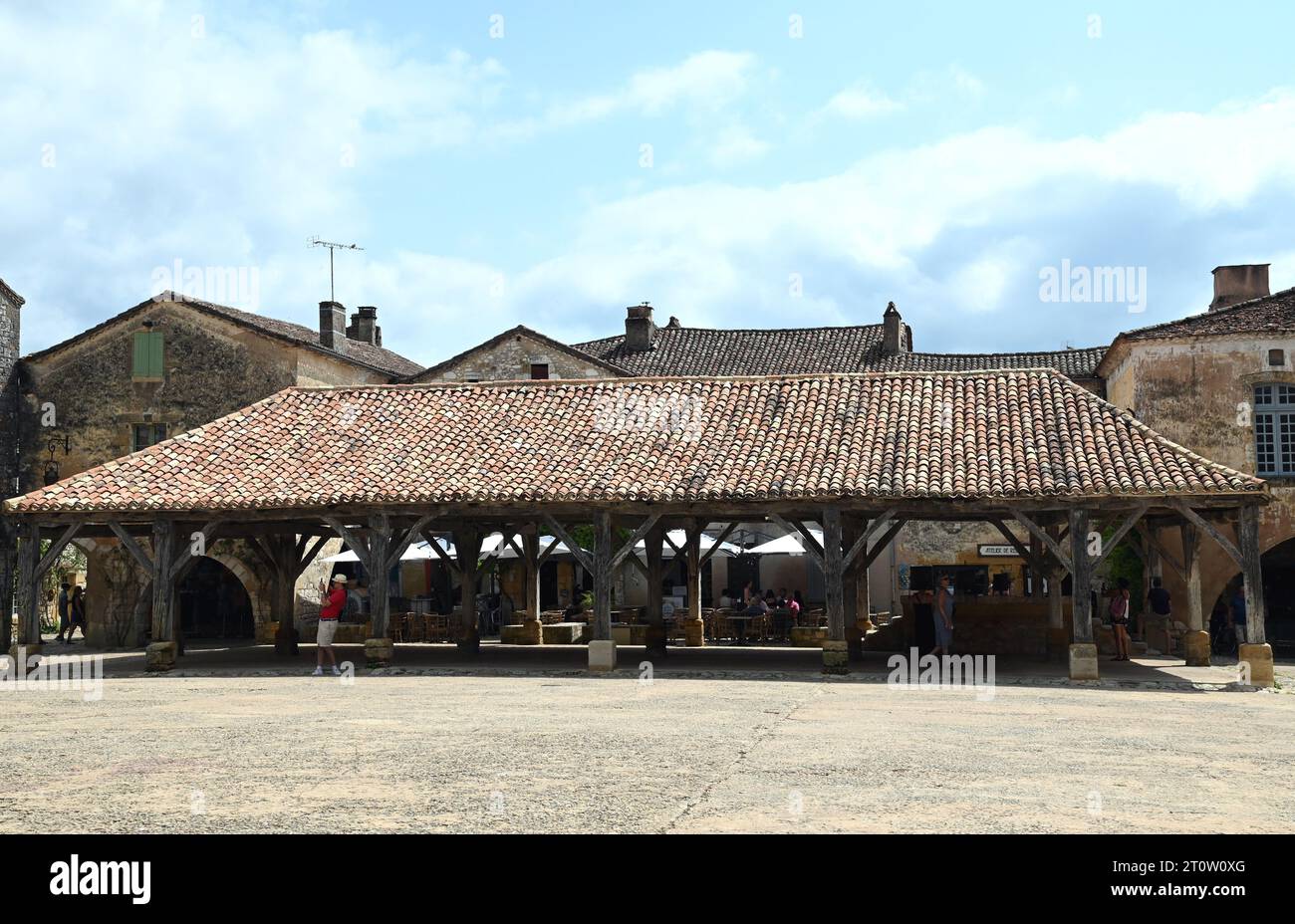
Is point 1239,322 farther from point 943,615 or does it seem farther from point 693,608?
point 693,608

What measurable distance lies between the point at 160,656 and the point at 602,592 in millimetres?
6660

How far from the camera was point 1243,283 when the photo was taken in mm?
28453

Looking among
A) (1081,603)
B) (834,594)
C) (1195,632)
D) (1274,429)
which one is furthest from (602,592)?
(1274,429)

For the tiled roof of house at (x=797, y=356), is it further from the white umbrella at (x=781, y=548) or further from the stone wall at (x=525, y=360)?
the white umbrella at (x=781, y=548)

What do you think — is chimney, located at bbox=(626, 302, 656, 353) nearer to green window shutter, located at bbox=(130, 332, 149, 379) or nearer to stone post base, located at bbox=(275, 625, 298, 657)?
green window shutter, located at bbox=(130, 332, 149, 379)

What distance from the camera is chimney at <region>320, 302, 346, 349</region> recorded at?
3403 centimetres

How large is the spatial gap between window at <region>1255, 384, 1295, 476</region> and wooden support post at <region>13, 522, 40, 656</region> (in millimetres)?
20648

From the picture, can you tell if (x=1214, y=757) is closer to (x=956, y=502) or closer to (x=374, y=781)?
(x=374, y=781)

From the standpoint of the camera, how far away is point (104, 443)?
28766mm

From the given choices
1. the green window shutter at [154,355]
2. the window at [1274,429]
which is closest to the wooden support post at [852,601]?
the window at [1274,429]

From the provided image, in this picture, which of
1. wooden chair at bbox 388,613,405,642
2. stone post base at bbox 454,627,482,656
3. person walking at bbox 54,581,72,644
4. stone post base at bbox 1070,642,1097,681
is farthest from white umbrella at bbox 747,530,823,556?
person walking at bbox 54,581,72,644

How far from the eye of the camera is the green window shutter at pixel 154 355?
2886 cm

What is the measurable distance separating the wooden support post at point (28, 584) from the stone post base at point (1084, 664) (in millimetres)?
14843
